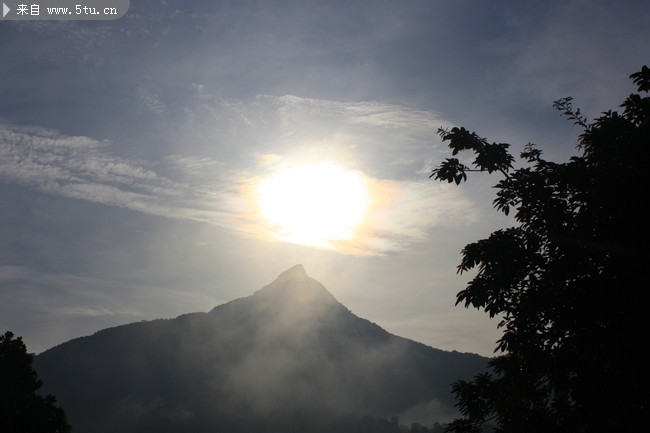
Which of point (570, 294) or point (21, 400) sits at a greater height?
point (570, 294)

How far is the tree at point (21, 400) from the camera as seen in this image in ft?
113

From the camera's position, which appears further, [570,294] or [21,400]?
[21,400]

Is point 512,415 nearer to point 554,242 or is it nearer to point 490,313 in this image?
point 490,313

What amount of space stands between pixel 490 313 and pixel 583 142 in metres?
7.16

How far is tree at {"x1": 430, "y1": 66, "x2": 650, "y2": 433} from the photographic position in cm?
904

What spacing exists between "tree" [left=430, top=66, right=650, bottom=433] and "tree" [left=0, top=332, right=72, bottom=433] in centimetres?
3813

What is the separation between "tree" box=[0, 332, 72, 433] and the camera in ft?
113

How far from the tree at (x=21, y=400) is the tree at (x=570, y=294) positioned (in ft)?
125

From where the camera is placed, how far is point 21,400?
35.9 m

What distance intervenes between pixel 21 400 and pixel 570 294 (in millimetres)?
44082

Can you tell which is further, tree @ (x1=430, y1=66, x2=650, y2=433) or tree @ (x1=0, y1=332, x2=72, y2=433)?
tree @ (x1=0, y1=332, x2=72, y2=433)

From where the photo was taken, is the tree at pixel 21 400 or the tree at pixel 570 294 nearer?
the tree at pixel 570 294

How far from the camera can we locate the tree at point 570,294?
29.7 ft

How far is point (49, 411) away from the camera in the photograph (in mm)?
36125
